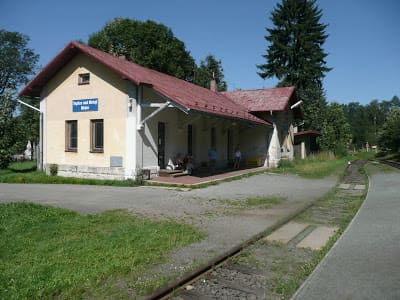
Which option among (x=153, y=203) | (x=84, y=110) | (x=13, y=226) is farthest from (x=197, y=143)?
(x=13, y=226)

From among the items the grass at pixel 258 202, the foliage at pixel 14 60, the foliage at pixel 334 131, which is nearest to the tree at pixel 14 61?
the foliage at pixel 14 60

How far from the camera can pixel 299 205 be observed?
992 cm

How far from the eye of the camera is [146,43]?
128 feet

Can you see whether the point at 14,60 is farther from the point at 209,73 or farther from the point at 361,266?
the point at 361,266

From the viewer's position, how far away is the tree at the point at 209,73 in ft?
147

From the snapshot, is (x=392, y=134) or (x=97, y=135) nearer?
(x=97, y=135)

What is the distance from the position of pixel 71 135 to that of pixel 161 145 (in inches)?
171

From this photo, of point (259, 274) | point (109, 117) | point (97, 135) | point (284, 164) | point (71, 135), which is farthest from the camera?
point (284, 164)

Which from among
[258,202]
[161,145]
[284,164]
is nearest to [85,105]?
[161,145]

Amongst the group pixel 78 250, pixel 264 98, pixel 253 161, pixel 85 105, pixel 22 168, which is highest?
pixel 264 98

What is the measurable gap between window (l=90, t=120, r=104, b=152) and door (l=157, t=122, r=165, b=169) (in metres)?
2.45

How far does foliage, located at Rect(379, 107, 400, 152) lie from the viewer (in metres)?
39.5

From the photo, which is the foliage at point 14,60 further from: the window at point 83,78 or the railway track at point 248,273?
the railway track at point 248,273

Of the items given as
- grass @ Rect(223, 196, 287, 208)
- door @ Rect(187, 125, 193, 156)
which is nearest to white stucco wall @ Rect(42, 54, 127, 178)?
door @ Rect(187, 125, 193, 156)
